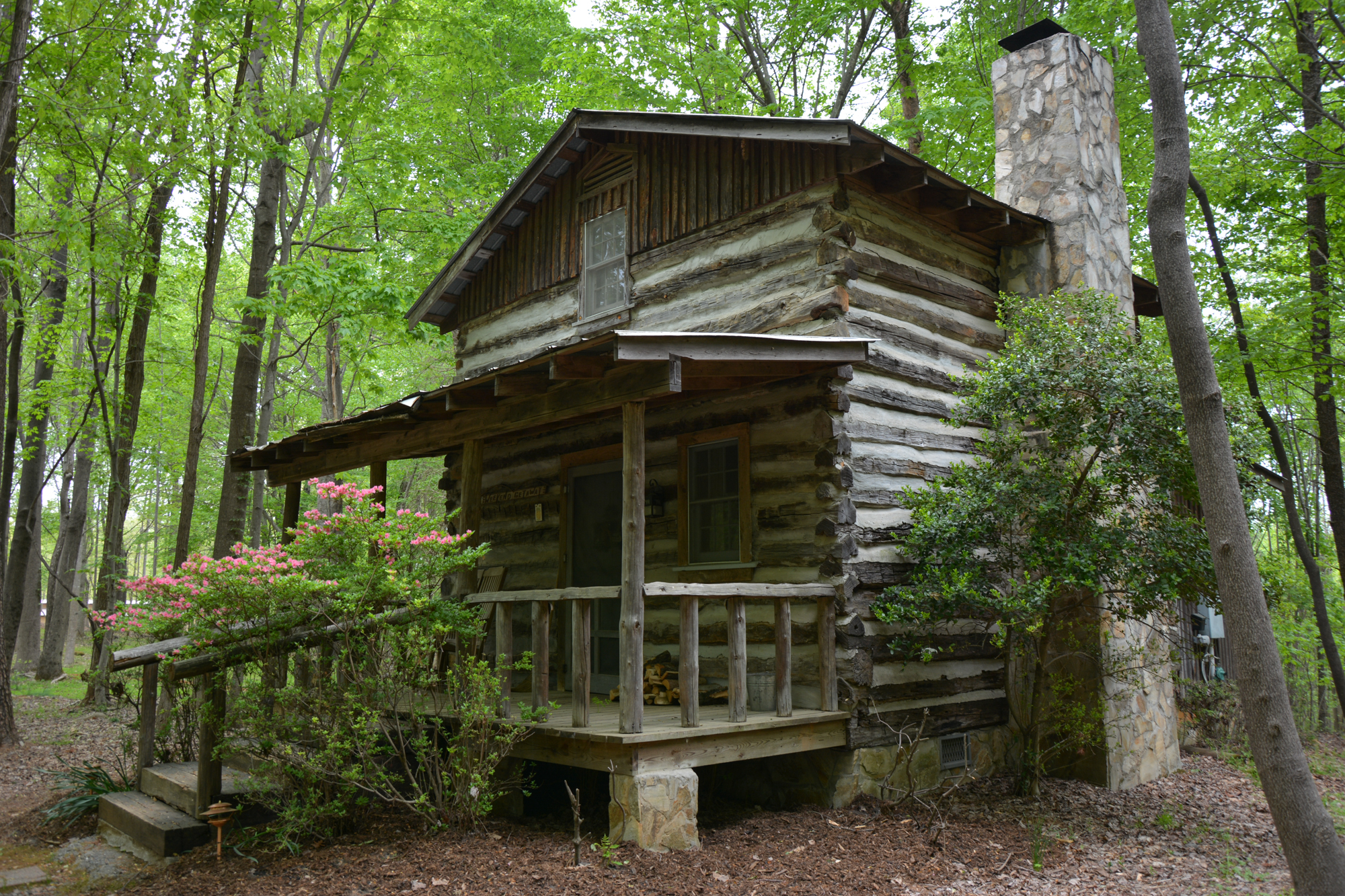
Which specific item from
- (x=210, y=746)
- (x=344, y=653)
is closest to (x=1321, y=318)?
(x=344, y=653)

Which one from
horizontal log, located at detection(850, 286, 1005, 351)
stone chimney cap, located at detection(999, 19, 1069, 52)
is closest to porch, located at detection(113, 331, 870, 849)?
horizontal log, located at detection(850, 286, 1005, 351)

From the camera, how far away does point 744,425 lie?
8227mm

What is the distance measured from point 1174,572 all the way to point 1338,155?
22.2ft

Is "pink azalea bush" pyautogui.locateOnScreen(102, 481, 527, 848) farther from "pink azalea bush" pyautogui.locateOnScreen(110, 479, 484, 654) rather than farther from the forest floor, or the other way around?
the forest floor

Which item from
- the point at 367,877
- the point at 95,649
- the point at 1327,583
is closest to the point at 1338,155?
the point at 1327,583

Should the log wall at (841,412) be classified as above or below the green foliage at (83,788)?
Result: above

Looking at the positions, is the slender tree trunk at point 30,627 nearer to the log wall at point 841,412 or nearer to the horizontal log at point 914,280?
the log wall at point 841,412

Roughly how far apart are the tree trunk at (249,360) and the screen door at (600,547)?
15.0ft

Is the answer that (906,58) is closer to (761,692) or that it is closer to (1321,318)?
(1321,318)

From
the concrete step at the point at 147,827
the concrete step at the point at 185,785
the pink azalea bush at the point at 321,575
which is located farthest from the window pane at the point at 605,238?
the concrete step at the point at 147,827

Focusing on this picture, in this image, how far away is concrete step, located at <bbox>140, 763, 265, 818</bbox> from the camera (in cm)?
679

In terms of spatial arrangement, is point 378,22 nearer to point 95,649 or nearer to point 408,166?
point 408,166

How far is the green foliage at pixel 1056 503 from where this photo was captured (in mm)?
6875

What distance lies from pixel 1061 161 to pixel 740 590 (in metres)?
6.48
